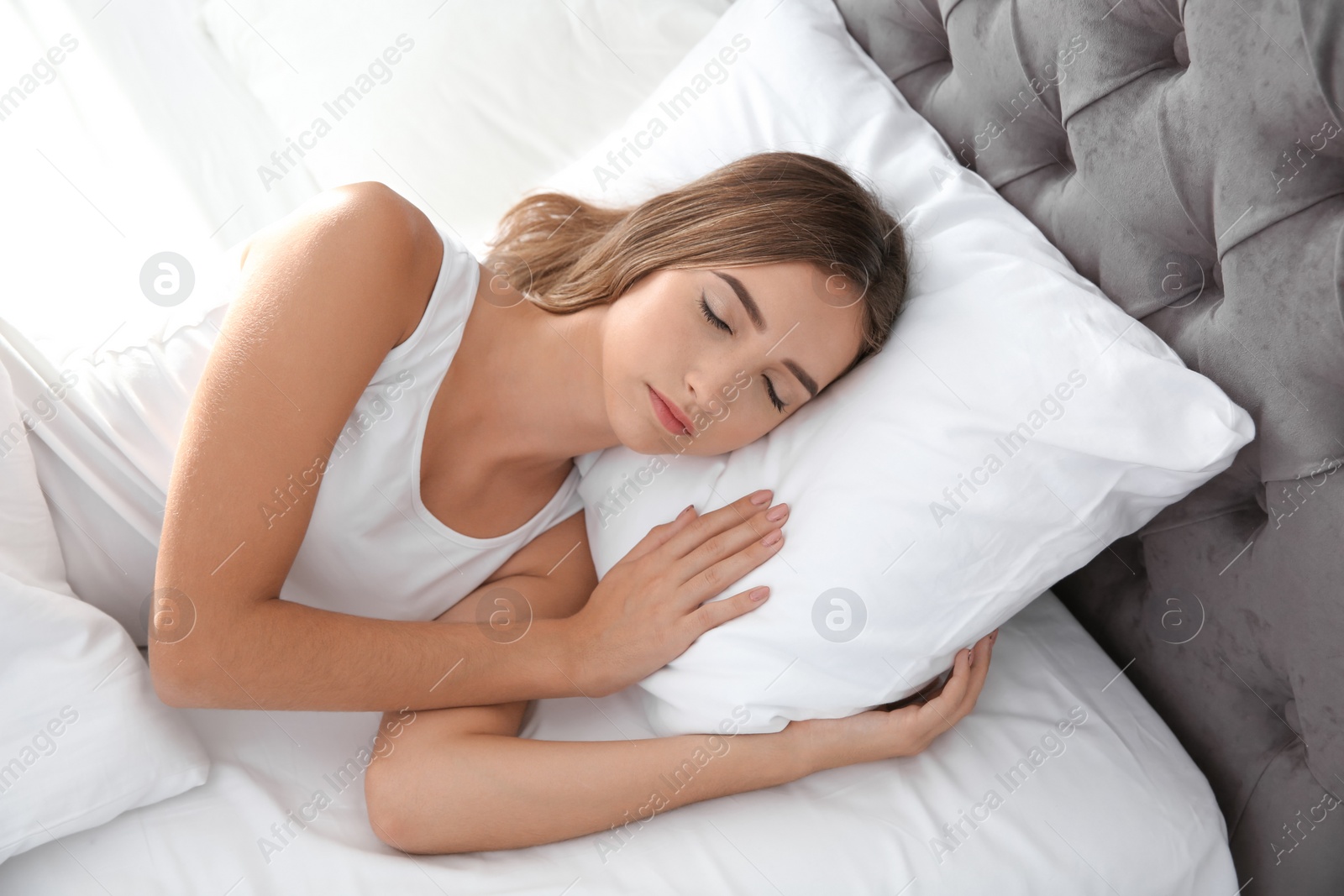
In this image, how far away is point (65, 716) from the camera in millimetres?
1111

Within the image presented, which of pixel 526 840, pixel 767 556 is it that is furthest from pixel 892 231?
pixel 526 840

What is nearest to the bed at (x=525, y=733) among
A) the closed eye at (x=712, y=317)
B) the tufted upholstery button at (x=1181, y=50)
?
the tufted upholstery button at (x=1181, y=50)

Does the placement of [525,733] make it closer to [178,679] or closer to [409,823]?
[409,823]

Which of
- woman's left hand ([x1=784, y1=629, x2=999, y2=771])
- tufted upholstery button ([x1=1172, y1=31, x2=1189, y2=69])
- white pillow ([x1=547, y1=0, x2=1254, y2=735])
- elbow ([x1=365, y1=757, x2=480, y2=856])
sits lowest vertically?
woman's left hand ([x1=784, y1=629, x2=999, y2=771])

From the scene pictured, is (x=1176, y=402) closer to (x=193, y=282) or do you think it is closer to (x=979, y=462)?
(x=979, y=462)

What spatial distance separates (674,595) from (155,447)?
0.82 m

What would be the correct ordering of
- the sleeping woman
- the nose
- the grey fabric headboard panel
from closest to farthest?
the grey fabric headboard panel, the sleeping woman, the nose

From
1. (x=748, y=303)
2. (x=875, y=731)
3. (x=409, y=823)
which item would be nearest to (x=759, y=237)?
(x=748, y=303)

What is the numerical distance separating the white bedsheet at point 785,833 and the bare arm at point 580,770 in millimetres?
33

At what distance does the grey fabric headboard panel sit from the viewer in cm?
105

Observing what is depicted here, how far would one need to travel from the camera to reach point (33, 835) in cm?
106

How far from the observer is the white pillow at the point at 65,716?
1.07 m

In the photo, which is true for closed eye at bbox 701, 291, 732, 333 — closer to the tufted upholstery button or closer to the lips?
the lips

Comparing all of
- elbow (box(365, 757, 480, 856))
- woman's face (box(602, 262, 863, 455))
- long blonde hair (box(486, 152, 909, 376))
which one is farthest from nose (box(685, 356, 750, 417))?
elbow (box(365, 757, 480, 856))
